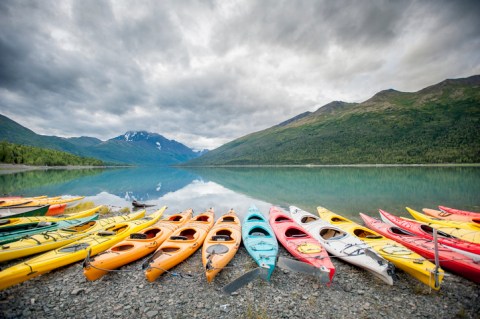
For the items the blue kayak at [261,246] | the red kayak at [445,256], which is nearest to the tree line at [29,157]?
the blue kayak at [261,246]

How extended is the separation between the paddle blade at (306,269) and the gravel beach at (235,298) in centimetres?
51

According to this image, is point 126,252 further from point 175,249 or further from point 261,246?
point 261,246

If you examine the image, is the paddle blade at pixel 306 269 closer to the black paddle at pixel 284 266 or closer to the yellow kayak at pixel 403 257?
the black paddle at pixel 284 266

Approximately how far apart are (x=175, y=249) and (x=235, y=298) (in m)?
3.42

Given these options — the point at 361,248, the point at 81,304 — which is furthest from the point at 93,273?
the point at 361,248

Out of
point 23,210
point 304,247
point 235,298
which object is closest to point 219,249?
point 235,298

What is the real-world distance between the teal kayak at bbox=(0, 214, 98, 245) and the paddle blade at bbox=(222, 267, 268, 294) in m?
9.09

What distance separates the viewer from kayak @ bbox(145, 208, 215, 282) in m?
6.61

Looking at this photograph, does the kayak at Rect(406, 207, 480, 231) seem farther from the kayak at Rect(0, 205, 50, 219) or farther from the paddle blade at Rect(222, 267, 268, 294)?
the kayak at Rect(0, 205, 50, 219)

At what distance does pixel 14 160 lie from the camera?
276 ft

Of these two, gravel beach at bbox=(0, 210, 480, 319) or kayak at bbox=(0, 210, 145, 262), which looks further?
kayak at bbox=(0, 210, 145, 262)

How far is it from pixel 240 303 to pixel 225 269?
2035 mm

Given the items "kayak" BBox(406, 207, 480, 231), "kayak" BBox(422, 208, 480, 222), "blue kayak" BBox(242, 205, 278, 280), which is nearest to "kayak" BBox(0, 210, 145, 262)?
"blue kayak" BBox(242, 205, 278, 280)

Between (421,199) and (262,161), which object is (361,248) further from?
(262,161)
